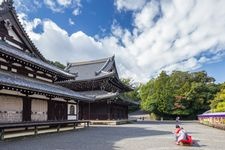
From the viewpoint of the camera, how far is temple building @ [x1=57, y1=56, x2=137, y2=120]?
134ft

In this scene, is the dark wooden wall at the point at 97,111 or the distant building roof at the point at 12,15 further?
the dark wooden wall at the point at 97,111

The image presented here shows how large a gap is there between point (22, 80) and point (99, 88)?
24.6 meters

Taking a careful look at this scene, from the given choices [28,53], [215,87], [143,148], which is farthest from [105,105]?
[215,87]

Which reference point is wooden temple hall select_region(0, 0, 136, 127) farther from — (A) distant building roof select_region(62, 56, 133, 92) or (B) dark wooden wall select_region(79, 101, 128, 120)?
(A) distant building roof select_region(62, 56, 133, 92)

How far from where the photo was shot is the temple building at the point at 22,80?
719 inches

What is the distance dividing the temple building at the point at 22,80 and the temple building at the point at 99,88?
11908mm

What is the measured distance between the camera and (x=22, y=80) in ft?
65.2

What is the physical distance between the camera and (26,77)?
22078 millimetres

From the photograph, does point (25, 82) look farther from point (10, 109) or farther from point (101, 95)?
point (101, 95)

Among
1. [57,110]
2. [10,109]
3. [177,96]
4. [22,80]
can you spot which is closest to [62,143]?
[10,109]

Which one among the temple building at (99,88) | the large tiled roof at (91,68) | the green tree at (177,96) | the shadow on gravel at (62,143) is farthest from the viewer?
the green tree at (177,96)

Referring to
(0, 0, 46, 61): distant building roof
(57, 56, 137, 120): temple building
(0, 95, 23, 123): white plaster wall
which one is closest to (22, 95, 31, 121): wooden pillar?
(0, 95, 23, 123): white plaster wall

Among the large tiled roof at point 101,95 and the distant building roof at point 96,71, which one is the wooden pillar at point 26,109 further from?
the distant building roof at point 96,71

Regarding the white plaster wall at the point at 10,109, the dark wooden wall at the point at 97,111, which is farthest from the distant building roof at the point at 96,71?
the white plaster wall at the point at 10,109
